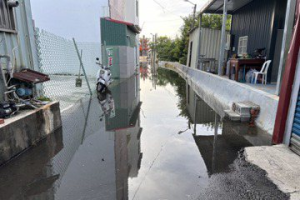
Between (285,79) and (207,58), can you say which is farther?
(207,58)

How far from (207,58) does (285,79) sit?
1219cm

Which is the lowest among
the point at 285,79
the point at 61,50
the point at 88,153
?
the point at 88,153

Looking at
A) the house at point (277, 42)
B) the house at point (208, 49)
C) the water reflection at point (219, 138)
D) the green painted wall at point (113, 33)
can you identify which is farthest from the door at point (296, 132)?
the house at point (208, 49)

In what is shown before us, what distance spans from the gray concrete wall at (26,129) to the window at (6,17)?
1729mm

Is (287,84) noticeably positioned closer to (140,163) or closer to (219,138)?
(219,138)

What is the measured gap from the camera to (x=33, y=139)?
380 centimetres

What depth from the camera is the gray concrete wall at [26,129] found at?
10.2ft

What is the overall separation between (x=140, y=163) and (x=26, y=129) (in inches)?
84.0

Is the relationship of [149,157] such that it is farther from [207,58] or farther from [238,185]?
[207,58]

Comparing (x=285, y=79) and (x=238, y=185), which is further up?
(x=285, y=79)

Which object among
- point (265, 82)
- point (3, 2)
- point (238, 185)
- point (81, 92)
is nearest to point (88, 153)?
point (238, 185)

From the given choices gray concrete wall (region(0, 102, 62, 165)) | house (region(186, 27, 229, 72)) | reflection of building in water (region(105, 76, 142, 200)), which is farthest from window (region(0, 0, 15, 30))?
house (region(186, 27, 229, 72))

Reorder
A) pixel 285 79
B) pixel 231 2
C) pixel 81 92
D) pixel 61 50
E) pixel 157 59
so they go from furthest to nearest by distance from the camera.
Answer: pixel 157 59 < pixel 231 2 < pixel 81 92 < pixel 61 50 < pixel 285 79

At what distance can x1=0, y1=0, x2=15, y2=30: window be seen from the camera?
3837 mm
